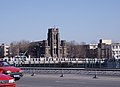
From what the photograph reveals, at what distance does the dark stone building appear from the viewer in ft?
504

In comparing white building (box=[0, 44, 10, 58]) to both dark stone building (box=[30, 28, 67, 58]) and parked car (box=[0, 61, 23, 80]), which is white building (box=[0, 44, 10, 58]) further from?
parked car (box=[0, 61, 23, 80])

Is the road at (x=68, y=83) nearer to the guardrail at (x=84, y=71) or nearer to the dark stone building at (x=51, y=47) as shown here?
the guardrail at (x=84, y=71)

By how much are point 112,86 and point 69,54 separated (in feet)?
508

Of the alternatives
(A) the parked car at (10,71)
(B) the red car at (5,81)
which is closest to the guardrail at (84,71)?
(A) the parked car at (10,71)

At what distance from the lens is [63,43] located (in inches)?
6860

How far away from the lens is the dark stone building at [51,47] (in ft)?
504

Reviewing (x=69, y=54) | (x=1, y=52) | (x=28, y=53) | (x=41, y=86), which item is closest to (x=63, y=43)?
(x=69, y=54)

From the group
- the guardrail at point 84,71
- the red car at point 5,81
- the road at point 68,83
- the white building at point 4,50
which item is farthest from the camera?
the white building at point 4,50

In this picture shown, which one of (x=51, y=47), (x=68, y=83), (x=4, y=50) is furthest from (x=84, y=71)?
(x=4, y=50)

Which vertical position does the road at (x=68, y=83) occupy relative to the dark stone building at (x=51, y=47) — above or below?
below

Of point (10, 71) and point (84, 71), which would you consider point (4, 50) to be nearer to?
point (84, 71)

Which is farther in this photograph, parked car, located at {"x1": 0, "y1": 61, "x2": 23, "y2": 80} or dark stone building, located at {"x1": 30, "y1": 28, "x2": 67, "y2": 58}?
dark stone building, located at {"x1": 30, "y1": 28, "x2": 67, "y2": 58}

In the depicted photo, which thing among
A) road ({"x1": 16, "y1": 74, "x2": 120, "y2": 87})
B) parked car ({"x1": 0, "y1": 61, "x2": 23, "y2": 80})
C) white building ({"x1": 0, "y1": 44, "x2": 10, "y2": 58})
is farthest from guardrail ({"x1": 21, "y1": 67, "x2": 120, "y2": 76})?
white building ({"x1": 0, "y1": 44, "x2": 10, "y2": 58})

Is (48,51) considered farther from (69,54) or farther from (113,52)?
(113,52)
